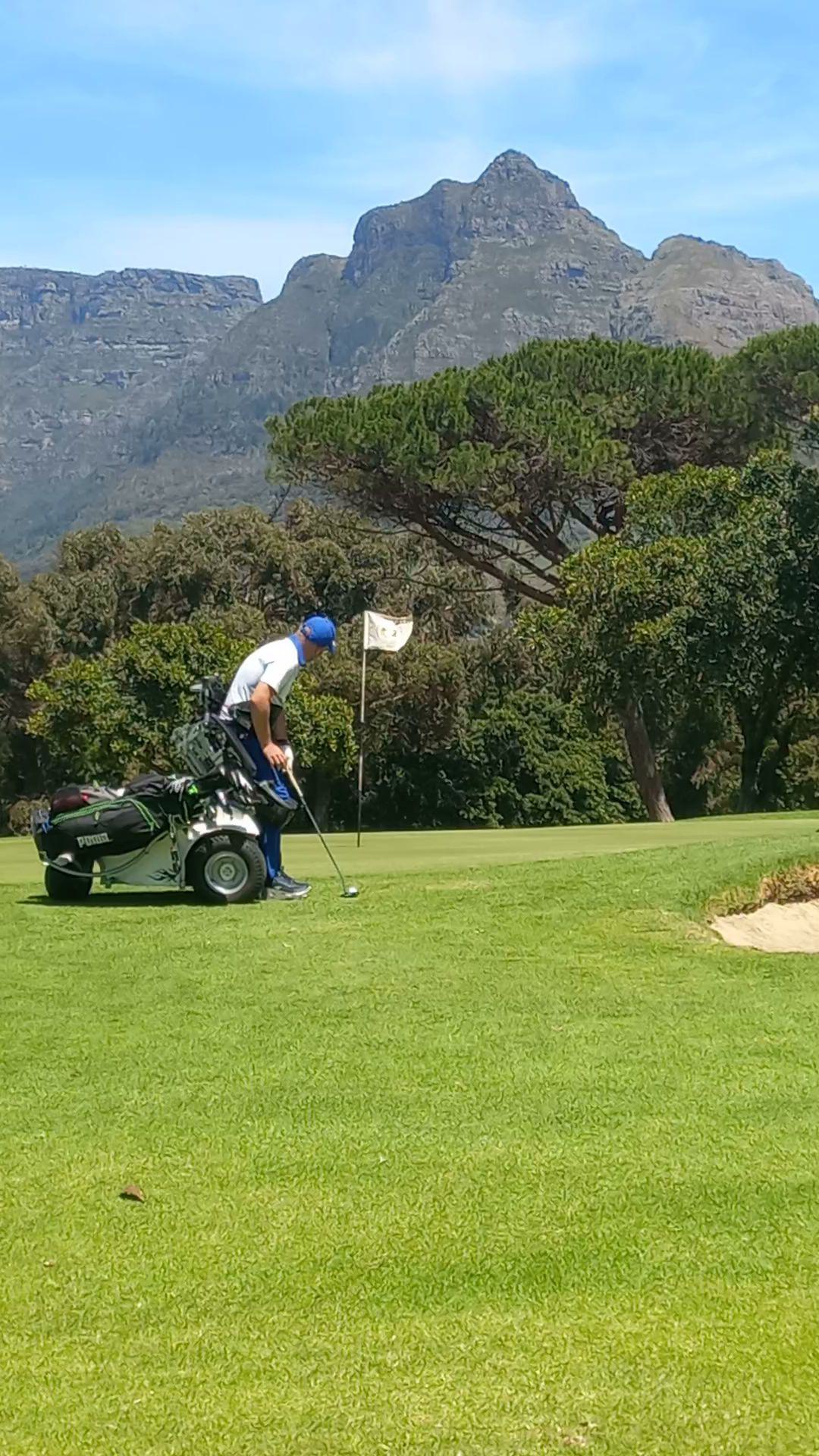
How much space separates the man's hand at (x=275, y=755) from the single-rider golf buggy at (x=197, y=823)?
158mm

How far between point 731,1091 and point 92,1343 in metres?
2.79

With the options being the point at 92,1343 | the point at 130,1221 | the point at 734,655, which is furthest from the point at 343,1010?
the point at 734,655

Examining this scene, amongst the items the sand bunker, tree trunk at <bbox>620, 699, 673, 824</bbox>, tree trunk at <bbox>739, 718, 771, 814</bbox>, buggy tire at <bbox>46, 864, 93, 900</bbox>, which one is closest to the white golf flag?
the sand bunker

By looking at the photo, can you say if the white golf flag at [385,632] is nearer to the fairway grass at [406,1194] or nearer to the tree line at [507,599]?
the fairway grass at [406,1194]

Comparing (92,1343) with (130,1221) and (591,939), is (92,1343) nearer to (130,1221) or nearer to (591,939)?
(130,1221)

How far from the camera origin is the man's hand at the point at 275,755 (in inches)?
370

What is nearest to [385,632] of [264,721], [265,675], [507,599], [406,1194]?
[265,675]

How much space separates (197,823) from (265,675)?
3.29 feet

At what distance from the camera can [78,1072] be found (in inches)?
232

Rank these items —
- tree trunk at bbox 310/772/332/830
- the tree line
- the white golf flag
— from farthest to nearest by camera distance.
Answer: tree trunk at bbox 310/772/332/830, the tree line, the white golf flag

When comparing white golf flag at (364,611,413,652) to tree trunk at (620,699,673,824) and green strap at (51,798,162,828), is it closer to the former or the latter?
green strap at (51,798,162,828)

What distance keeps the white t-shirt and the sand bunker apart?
10.1 feet

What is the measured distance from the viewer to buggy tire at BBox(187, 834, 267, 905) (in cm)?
955

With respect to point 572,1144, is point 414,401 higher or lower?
higher
